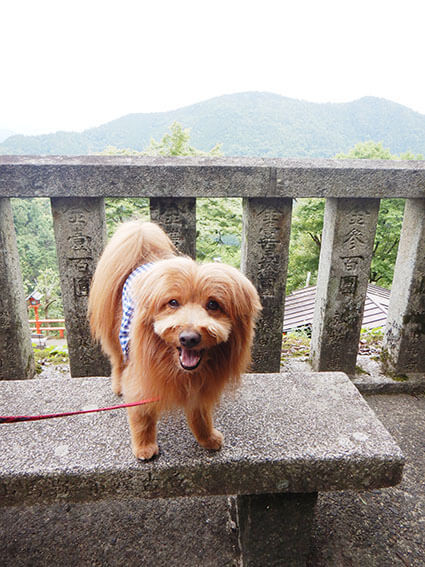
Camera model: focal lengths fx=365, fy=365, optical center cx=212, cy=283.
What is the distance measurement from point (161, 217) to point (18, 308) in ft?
4.32

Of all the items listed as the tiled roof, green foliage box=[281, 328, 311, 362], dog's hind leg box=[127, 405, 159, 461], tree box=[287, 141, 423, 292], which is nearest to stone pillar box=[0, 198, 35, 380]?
dog's hind leg box=[127, 405, 159, 461]

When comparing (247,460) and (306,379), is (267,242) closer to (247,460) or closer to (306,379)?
(306,379)

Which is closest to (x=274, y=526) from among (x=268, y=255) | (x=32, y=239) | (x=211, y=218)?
(x=268, y=255)

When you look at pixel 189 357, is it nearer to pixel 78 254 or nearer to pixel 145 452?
pixel 145 452

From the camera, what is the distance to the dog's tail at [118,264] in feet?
6.29

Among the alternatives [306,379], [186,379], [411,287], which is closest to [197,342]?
[186,379]

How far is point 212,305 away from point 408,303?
98.5 inches

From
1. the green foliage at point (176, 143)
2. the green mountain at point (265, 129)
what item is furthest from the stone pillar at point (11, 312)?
the green mountain at point (265, 129)

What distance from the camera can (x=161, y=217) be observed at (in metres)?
2.68

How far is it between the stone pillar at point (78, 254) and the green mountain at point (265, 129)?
53941 millimetres

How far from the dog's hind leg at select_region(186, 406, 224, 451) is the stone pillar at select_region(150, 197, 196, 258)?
135 centimetres

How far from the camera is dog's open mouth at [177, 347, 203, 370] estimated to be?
1324 millimetres

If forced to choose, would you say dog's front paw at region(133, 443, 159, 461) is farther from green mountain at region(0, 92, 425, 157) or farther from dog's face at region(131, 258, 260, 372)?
green mountain at region(0, 92, 425, 157)

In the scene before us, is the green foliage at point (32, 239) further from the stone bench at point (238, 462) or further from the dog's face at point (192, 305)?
the dog's face at point (192, 305)
